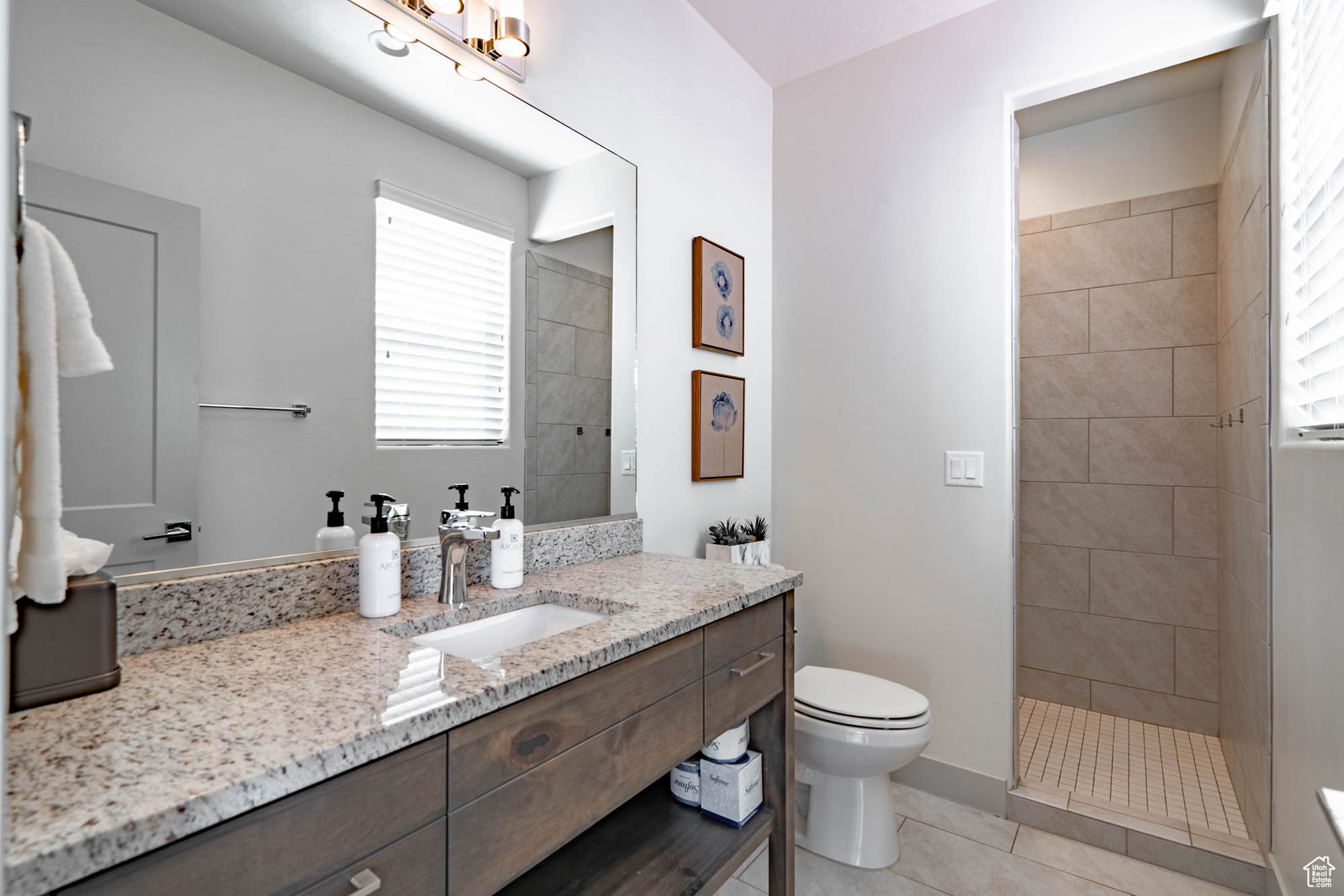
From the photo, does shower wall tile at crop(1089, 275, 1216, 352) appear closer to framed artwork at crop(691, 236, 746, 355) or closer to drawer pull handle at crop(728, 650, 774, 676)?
framed artwork at crop(691, 236, 746, 355)

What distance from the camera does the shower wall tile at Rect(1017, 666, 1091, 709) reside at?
2.70 m

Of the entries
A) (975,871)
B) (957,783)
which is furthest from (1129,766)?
(975,871)

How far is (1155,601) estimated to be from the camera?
8.38ft

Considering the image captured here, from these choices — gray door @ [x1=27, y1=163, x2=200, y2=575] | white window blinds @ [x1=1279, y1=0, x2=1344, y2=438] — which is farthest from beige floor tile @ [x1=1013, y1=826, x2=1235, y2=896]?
gray door @ [x1=27, y1=163, x2=200, y2=575]

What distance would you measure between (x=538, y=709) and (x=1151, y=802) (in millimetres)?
2096

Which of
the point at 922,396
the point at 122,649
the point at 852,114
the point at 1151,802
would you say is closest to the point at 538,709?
the point at 122,649

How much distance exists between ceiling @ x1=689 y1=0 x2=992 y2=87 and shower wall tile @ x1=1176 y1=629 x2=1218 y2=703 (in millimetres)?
2383

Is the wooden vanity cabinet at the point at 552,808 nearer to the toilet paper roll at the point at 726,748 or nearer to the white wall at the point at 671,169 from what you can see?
the toilet paper roll at the point at 726,748

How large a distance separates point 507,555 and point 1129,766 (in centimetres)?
226

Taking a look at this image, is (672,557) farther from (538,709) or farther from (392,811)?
(392,811)

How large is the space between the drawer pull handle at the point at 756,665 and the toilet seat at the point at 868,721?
0.35m

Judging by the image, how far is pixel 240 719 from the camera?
0.72m

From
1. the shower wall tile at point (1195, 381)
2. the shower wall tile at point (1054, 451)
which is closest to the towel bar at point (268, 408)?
the shower wall tile at point (1054, 451)

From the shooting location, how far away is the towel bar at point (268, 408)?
1.05 metres
